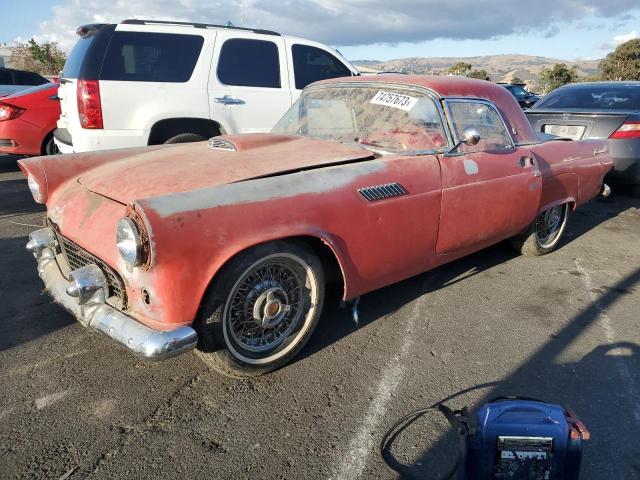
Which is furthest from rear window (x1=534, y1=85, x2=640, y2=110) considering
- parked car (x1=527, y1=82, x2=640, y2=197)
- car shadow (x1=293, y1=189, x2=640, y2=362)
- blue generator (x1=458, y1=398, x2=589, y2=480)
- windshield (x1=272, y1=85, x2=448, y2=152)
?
blue generator (x1=458, y1=398, x2=589, y2=480)

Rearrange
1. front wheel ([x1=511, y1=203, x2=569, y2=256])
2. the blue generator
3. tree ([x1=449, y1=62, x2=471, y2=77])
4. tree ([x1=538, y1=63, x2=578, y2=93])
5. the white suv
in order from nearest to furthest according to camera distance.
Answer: the blue generator < front wheel ([x1=511, y1=203, x2=569, y2=256]) < the white suv < tree ([x1=449, y1=62, x2=471, y2=77]) < tree ([x1=538, y1=63, x2=578, y2=93])

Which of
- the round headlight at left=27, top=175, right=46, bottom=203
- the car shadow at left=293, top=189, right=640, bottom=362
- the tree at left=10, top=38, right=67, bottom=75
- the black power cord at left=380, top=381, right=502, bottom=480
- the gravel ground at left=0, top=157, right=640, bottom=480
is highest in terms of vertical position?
the round headlight at left=27, top=175, right=46, bottom=203

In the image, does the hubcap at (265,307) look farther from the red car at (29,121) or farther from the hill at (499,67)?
the hill at (499,67)

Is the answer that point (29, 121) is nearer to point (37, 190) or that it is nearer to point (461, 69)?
point (37, 190)

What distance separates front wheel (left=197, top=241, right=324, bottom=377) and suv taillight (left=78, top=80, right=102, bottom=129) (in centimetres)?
354

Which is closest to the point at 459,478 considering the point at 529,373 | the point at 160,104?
the point at 529,373

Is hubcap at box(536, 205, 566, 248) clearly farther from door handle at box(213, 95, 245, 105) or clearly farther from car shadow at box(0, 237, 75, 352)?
car shadow at box(0, 237, 75, 352)

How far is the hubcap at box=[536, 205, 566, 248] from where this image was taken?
15.9 ft

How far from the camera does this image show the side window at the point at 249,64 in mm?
5965

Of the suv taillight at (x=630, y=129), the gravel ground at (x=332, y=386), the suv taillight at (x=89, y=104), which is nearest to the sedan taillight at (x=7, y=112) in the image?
the suv taillight at (x=89, y=104)

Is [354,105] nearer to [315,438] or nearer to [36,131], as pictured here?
[315,438]

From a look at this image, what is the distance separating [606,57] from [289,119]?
142 feet

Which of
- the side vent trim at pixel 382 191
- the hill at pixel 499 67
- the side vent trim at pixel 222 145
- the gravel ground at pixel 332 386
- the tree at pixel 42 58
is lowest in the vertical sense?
the hill at pixel 499 67

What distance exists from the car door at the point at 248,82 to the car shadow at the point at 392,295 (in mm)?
2962
